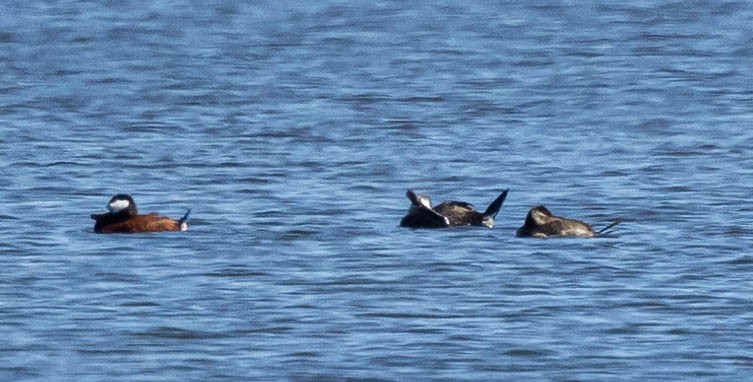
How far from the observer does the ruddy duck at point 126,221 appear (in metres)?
13.6

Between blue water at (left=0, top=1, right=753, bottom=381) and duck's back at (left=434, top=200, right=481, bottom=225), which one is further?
duck's back at (left=434, top=200, right=481, bottom=225)

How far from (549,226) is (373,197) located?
206 cm

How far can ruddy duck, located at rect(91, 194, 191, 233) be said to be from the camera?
13.6 metres

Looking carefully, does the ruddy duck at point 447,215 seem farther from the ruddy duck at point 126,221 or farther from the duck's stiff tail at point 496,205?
the ruddy duck at point 126,221

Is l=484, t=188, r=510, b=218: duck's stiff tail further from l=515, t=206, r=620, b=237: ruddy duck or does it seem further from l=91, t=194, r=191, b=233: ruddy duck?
l=91, t=194, r=191, b=233: ruddy duck

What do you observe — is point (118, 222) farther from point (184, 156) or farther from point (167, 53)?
point (167, 53)

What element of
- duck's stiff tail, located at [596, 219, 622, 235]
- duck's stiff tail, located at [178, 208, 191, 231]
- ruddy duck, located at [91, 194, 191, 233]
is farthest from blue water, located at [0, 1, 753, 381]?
duck's stiff tail, located at [596, 219, 622, 235]

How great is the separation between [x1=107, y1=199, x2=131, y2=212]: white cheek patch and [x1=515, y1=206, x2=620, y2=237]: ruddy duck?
2427 mm

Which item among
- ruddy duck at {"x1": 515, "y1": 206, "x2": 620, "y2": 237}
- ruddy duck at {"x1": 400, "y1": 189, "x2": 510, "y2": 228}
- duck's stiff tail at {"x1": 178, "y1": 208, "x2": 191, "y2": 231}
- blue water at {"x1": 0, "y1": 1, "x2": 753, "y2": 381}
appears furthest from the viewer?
ruddy duck at {"x1": 400, "y1": 189, "x2": 510, "y2": 228}

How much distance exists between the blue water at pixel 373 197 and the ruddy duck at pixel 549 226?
0.44ft

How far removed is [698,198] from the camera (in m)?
14.8

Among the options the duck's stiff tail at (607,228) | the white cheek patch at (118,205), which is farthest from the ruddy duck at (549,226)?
the white cheek patch at (118,205)

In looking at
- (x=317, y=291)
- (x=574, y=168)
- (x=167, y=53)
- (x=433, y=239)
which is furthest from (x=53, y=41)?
(x=317, y=291)

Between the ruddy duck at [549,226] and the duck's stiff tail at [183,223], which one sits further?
the duck's stiff tail at [183,223]
